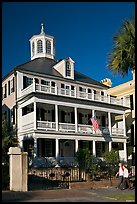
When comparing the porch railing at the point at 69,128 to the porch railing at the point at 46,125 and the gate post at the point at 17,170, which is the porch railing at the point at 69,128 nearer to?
the porch railing at the point at 46,125

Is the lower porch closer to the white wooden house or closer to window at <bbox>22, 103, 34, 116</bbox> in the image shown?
the white wooden house

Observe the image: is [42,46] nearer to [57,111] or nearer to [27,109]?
[27,109]

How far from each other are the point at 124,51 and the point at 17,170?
7.66 m

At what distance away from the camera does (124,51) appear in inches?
690

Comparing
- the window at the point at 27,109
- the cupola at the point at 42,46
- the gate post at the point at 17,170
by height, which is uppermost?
the cupola at the point at 42,46

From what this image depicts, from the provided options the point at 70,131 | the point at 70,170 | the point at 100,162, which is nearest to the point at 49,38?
the point at 70,131

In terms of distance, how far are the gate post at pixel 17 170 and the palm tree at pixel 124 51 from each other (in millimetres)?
6159

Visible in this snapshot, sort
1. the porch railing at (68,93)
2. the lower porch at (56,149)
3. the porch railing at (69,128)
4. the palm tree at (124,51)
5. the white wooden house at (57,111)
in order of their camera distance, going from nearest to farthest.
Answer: the palm tree at (124,51) < the lower porch at (56,149) < the porch railing at (69,128) < the porch railing at (68,93) < the white wooden house at (57,111)

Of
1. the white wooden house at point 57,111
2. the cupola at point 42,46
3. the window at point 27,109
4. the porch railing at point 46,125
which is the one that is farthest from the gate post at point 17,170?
the cupola at point 42,46

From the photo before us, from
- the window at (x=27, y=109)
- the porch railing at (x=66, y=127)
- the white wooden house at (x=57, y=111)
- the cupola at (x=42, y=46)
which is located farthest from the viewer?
the cupola at (x=42, y=46)

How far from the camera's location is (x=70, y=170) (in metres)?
27.8

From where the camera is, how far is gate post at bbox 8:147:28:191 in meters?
17.4

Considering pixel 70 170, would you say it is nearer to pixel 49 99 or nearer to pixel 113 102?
pixel 49 99

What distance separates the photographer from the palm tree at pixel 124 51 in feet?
55.7
